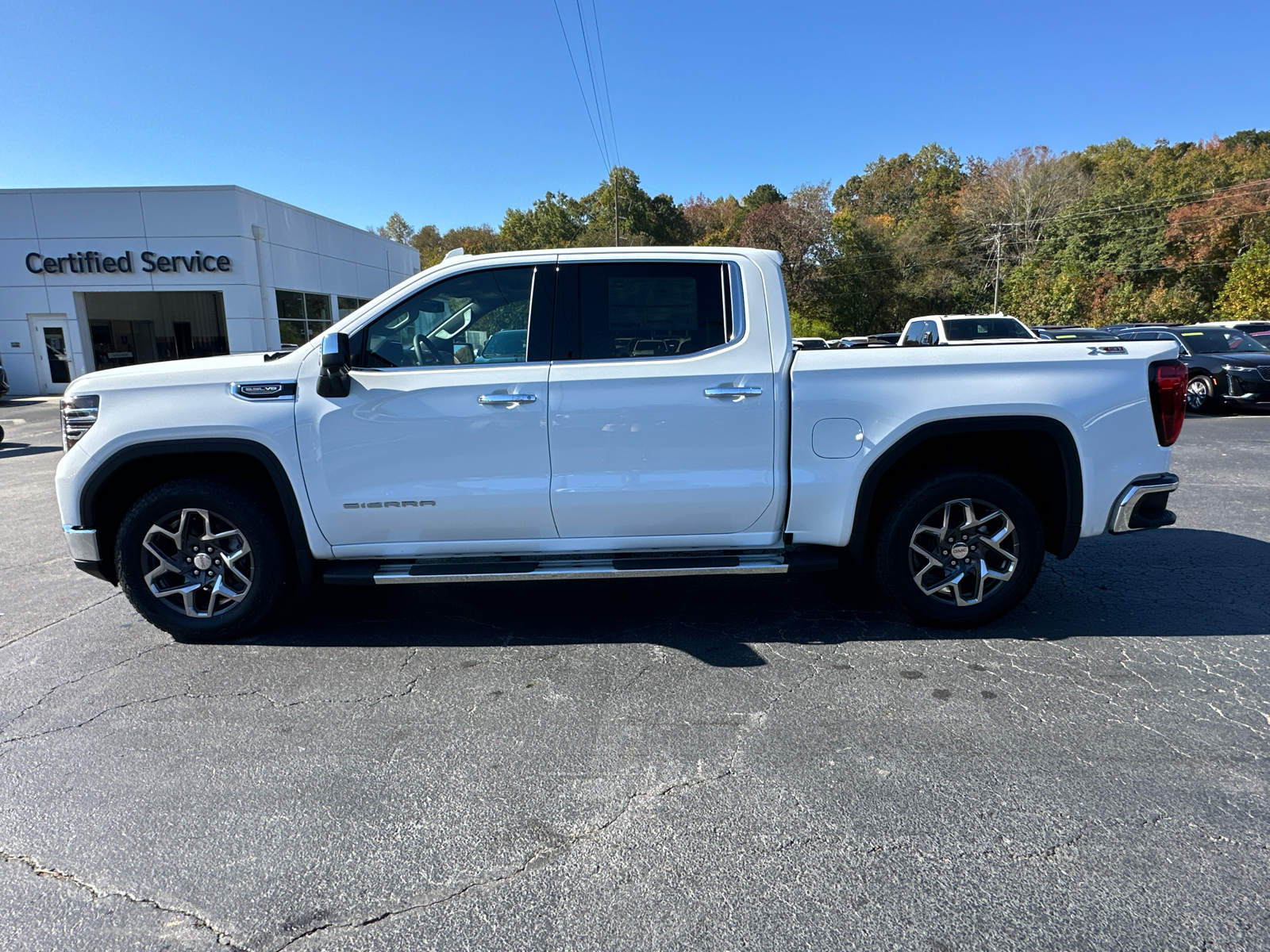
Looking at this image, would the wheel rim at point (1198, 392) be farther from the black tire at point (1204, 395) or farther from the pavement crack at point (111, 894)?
the pavement crack at point (111, 894)

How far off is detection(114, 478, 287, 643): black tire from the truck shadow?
0.90 feet

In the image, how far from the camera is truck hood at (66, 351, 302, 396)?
3990 mm

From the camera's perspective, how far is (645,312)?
4.12m

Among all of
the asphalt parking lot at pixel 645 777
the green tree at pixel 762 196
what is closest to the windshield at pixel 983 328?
the asphalt parking lot at pixel 645 777

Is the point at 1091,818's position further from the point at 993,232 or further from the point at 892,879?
the point at 993,232

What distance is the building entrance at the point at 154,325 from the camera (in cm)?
2614

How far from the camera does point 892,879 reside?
7.64 ft

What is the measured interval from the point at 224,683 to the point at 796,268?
2097 inches

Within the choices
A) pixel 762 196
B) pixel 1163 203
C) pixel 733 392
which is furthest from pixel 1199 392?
pixel 762 196

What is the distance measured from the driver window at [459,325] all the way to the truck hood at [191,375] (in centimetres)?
40

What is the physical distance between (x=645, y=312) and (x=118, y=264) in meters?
26.0

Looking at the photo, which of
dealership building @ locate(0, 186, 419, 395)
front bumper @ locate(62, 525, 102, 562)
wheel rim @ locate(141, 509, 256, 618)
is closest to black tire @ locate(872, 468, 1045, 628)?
wheel rim @ locate(141, 509, 256, 618)

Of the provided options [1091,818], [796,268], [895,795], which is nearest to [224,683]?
[895,795]

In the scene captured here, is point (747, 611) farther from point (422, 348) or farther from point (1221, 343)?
point (1221, 343)
